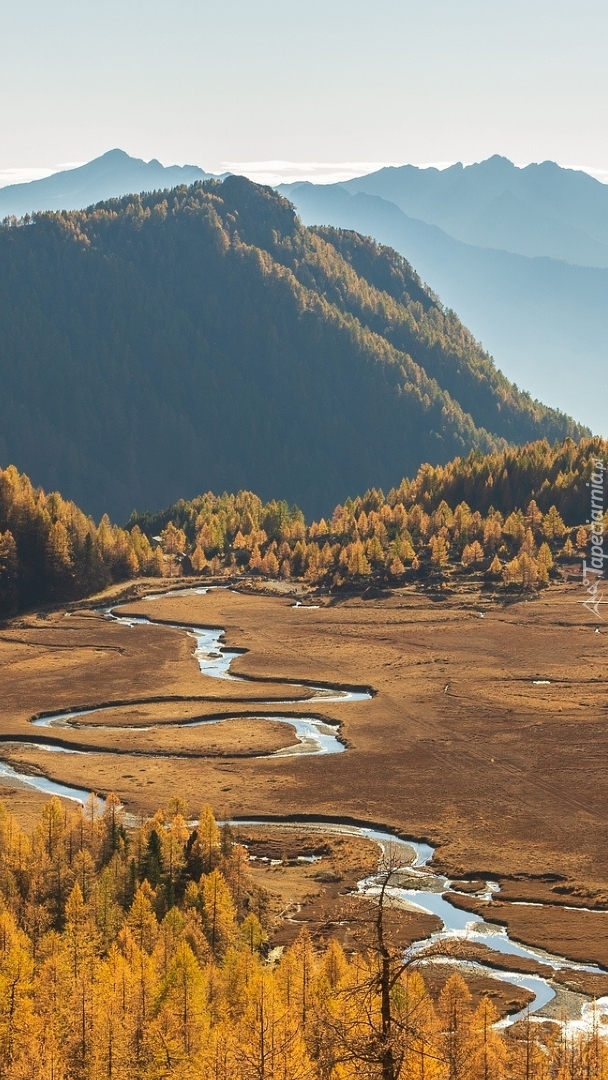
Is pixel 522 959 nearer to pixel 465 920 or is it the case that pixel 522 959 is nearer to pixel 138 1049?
pixel 465 920

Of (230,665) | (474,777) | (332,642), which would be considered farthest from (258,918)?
(332,642)

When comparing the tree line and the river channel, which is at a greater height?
the tree line

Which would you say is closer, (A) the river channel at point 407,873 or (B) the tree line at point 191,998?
(B) the tree line at point 191,998

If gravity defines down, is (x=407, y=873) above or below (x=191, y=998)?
below

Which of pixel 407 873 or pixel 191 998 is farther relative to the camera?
pixel 407 873

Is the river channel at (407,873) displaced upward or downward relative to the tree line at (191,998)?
downward

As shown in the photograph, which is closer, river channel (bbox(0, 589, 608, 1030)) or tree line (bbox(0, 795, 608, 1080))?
tree line (bbox(0, 795, 608, 1080))
